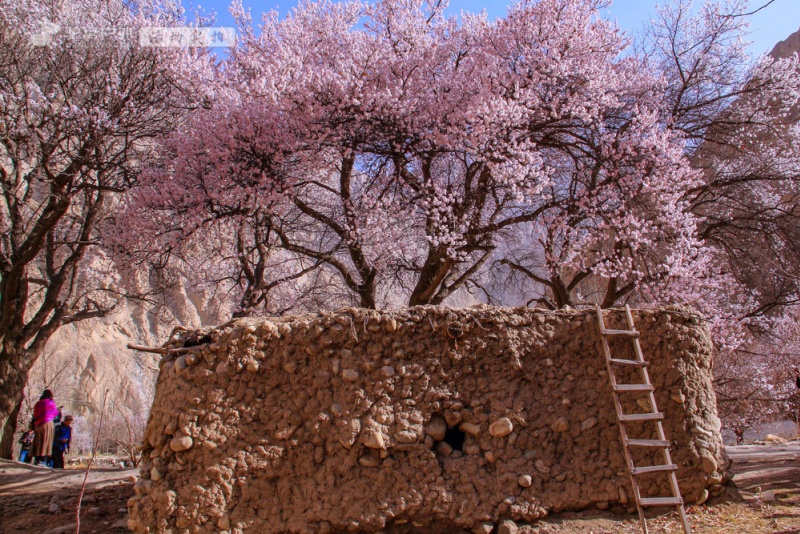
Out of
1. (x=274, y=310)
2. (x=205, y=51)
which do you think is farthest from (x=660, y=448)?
(x=205, y=51)

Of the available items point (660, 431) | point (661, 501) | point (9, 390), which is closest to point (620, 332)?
point (660, 431)

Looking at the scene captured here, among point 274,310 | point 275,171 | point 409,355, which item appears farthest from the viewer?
point 274,310

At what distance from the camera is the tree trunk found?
412 inches

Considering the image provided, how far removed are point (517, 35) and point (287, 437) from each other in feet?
25.6

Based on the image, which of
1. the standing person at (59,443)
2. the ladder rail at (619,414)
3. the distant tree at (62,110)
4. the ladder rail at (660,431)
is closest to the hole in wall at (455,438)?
the ladder rail at (619,414)

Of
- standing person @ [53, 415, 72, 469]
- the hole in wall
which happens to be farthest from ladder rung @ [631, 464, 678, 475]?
standing person @ [53, 415, 72, 469]

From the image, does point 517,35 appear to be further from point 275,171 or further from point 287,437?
point 287,437

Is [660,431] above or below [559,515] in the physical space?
above

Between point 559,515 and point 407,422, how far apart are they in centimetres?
145

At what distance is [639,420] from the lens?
5336mm

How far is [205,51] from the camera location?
11.6 metres

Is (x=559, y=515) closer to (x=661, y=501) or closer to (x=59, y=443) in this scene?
(x=661, y=501)

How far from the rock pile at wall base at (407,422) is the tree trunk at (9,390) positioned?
7.01 m

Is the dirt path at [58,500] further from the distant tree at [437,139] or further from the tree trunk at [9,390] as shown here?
the distant tree at [437,139]
